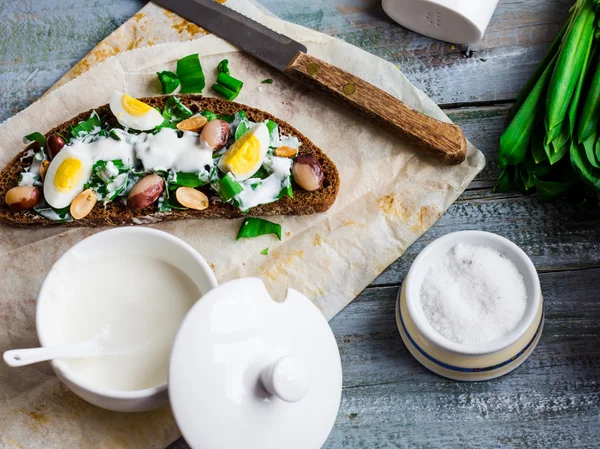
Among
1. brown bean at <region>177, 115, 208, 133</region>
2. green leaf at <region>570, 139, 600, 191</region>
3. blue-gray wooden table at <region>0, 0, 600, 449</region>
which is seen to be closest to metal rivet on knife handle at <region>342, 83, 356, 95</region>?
blue-gray wooden table at <region>0, 0, 600, 449</region>

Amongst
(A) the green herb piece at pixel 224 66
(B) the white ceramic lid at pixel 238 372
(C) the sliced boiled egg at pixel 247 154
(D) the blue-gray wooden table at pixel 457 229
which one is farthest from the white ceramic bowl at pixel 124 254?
(A) the green herb piece at pixel 224 66

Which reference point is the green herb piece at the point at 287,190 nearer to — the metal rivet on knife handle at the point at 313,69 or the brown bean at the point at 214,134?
the brown bean at the point at 214,134

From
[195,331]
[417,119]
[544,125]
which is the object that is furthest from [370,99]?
[195,331]

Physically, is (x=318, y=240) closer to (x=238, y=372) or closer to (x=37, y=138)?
(x=238, y=372)

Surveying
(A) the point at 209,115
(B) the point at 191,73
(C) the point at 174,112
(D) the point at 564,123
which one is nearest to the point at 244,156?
(A) the point at 209,115

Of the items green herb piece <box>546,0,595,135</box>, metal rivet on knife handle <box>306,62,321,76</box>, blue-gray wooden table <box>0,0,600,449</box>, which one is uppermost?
green herb piece <box>546,0,595,135</box>

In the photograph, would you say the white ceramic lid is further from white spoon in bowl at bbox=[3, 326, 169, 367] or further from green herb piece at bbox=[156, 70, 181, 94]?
green herb piece at bbox=[156, 70, 181, 94]
